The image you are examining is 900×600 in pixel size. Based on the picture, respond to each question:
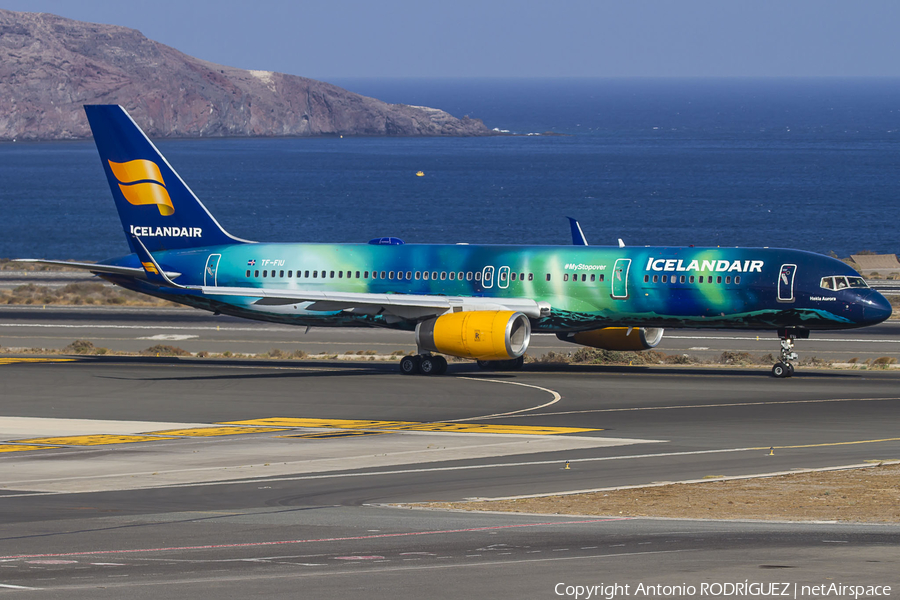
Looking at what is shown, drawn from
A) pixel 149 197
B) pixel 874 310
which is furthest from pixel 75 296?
pixel 874 310

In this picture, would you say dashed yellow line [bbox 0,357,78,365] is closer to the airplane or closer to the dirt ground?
the airplane

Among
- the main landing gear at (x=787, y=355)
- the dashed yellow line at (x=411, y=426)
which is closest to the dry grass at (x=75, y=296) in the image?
the dashed yellow line at (x=411, y=426)

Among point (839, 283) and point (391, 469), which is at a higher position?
point (839, 283)

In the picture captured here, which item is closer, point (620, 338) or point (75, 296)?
point (620, 338)

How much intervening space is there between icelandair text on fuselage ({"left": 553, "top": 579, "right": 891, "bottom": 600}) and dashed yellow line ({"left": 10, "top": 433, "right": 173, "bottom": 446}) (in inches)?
721

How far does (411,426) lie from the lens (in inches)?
1273

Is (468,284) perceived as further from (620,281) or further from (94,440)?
(94,440)

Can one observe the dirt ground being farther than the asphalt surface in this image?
No

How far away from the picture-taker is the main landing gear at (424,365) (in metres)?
44.0

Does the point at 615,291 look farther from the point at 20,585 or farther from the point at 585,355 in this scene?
the point at 20,585

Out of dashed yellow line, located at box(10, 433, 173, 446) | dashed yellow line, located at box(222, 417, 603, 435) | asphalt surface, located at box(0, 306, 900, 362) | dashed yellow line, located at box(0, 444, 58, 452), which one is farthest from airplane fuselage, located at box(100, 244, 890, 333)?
dashed yellow line, located at box(0, 444, 58, 452)

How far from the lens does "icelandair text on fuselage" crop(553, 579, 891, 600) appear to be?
551 inches

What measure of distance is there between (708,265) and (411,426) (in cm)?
1469

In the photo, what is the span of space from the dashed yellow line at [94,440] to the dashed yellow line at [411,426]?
3.05m
